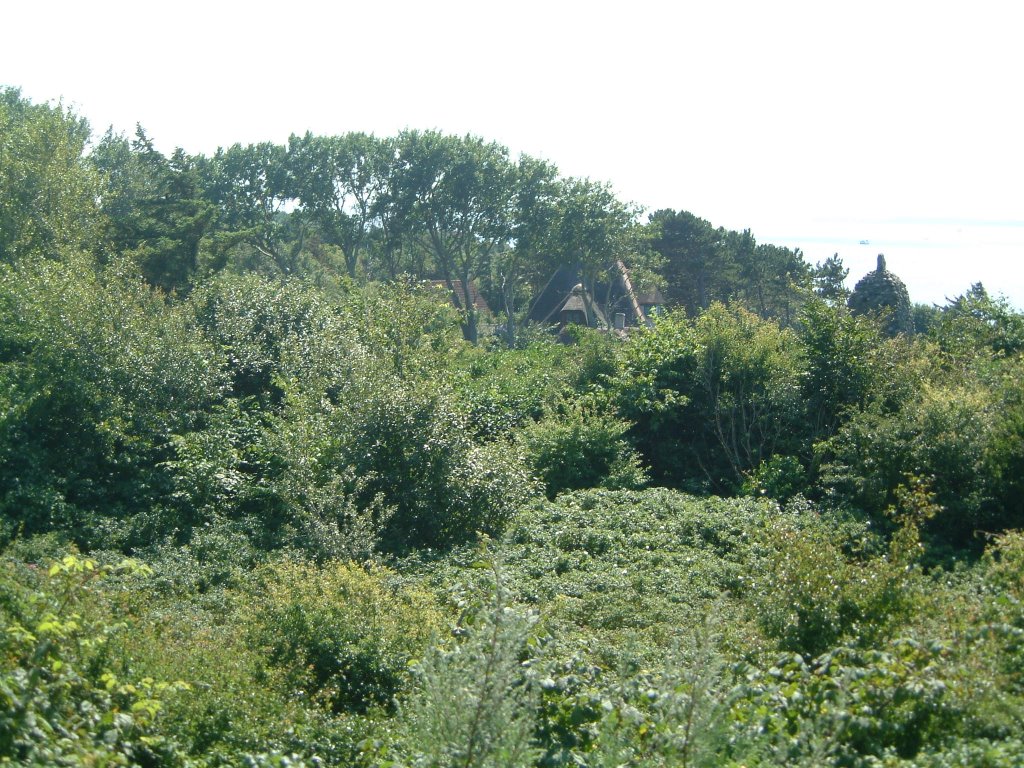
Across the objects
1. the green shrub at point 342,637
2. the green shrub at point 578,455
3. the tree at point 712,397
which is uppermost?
the tree at point 712,397

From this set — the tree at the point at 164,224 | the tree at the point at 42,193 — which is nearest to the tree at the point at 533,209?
the tree at the point at 164,224

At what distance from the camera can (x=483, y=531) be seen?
37.7 ft

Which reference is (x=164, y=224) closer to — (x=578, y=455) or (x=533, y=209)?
(x=578, y=455)

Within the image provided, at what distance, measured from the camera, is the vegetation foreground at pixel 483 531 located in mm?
4816

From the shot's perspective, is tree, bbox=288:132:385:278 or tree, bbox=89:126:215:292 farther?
tree, bbox=288:132:385:278

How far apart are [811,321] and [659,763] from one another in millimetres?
11422

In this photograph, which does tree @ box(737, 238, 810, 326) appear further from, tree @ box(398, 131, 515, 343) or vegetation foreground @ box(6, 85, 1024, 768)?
vegetation foreground @ box(6, 85, 1024, 768)

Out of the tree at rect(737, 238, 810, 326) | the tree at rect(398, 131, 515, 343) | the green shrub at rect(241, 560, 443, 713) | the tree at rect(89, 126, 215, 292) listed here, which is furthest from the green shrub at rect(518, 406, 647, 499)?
the tree at rect(737, 238, 810, 326)

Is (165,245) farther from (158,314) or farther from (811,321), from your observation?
(811,321)

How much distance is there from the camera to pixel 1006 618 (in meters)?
5.63

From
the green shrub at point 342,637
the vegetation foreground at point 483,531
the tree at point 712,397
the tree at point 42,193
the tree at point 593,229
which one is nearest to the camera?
the vegetation foreground at point 483,531

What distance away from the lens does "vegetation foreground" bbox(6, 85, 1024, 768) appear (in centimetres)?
482

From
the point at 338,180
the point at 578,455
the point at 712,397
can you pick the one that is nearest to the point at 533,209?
the point at 338,180

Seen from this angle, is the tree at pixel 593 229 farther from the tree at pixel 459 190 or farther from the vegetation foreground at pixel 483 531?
the vegetation foreground at pixel 483 531
